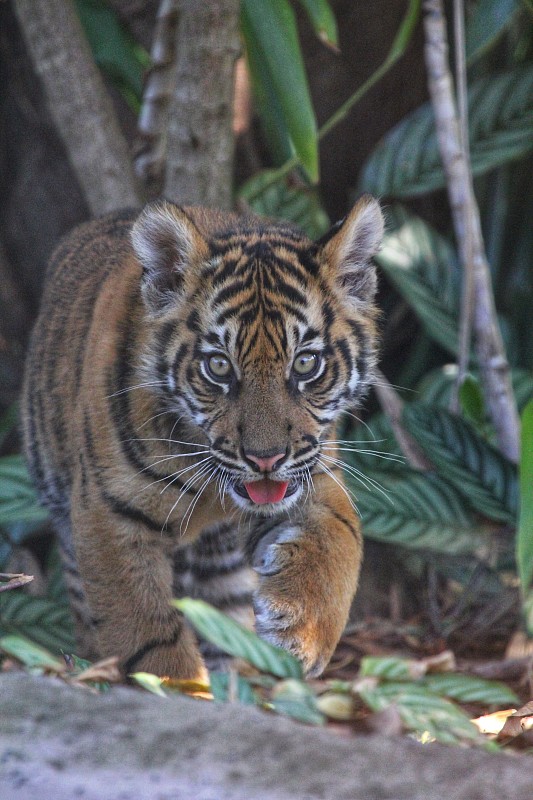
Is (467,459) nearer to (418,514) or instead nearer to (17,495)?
(418,514)

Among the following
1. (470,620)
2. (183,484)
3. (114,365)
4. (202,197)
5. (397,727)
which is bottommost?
(470,620)

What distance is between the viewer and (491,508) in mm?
3896

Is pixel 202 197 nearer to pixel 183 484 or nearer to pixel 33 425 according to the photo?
pixel 33 425

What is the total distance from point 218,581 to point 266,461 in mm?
1280

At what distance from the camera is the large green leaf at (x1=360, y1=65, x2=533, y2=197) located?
4664 millimetres

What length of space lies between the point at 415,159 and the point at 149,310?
7.72 ft

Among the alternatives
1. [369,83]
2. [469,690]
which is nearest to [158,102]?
[369,83]

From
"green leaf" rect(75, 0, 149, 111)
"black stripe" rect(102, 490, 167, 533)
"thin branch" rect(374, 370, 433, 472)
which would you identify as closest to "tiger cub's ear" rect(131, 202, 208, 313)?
"black stripe" rect(102, 490, 167, 533)

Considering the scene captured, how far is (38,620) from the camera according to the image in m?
3.79

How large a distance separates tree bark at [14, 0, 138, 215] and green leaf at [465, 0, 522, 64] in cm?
147

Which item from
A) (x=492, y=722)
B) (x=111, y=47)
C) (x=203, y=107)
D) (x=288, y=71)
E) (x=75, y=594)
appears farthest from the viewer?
(x=111, y=47)

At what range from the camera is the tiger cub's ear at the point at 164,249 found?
8.77ft

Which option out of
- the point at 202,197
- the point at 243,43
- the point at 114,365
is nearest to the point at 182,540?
the point at 114,365

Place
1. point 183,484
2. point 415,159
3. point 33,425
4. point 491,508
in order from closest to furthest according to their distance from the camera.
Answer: point 183,484 → point 33,425 → point 491,508 → point 415,159
